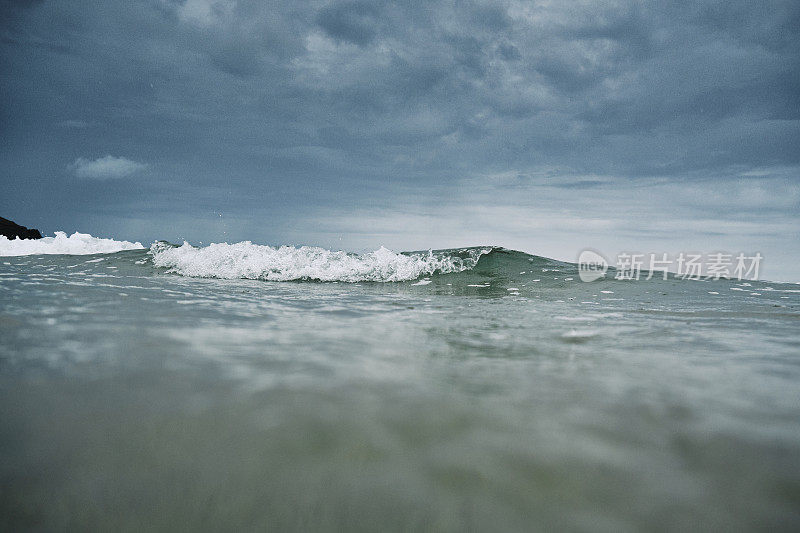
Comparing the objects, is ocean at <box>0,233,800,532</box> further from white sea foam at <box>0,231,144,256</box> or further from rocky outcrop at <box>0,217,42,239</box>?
rocky outcrop at <box>0,217,42,239</box>

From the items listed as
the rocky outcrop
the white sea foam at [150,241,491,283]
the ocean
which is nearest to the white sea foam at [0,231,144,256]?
the rocky outcrop

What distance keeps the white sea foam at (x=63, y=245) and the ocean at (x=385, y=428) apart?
18080 mm

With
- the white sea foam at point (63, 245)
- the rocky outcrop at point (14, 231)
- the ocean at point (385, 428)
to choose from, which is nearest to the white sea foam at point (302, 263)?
the ocean at point (385, 428)

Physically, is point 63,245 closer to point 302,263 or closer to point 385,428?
point 302,263

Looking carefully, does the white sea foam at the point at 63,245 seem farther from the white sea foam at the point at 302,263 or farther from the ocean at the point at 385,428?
the ocean at the point at 385,428

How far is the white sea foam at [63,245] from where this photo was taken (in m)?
17.8

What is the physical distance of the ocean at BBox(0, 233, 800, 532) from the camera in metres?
0.96

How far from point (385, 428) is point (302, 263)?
30.5ft

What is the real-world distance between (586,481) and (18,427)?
164 cm

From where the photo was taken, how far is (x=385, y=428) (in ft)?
4.40

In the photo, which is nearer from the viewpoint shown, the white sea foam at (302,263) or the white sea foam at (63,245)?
the white sea foam at (302,263)

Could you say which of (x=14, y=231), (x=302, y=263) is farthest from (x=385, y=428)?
(x=14, y=231)

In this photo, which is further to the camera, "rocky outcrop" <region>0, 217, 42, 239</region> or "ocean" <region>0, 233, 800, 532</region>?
"rocky outcrop" <region>0, 217, 42, 239</region>

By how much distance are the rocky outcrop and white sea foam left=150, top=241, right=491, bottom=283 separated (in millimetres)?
17809
